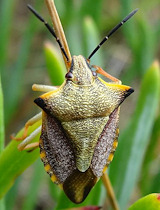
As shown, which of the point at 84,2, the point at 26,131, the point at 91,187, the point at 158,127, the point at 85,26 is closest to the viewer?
the point at 26,131

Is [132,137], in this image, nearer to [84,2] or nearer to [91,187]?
[91,187]

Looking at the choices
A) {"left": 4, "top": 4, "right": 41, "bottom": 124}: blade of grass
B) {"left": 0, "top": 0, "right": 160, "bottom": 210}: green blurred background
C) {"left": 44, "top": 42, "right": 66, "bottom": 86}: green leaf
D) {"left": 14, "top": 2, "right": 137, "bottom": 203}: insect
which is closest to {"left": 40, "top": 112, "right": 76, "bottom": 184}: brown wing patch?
{"left": 14, "top": 2, "right": 137, "bottom": 203}: insect

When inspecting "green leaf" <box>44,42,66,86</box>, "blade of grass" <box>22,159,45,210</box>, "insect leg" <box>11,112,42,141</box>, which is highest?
"green leaf" <box>44,42,66,86</box>

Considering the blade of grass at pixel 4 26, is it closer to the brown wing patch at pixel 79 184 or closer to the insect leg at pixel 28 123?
the insect leg at pixel 28 123

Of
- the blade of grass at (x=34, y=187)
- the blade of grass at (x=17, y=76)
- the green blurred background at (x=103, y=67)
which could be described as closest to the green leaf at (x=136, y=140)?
Result: the green blurred background at (x=103, y=67)

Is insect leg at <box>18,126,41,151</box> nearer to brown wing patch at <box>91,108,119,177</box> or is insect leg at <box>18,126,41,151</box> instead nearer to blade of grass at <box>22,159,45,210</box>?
brown wing patch at <box>91,108,119,177</box>

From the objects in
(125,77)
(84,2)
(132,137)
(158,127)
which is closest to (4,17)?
(84,2)

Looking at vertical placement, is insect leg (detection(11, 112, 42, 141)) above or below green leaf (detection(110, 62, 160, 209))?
above
